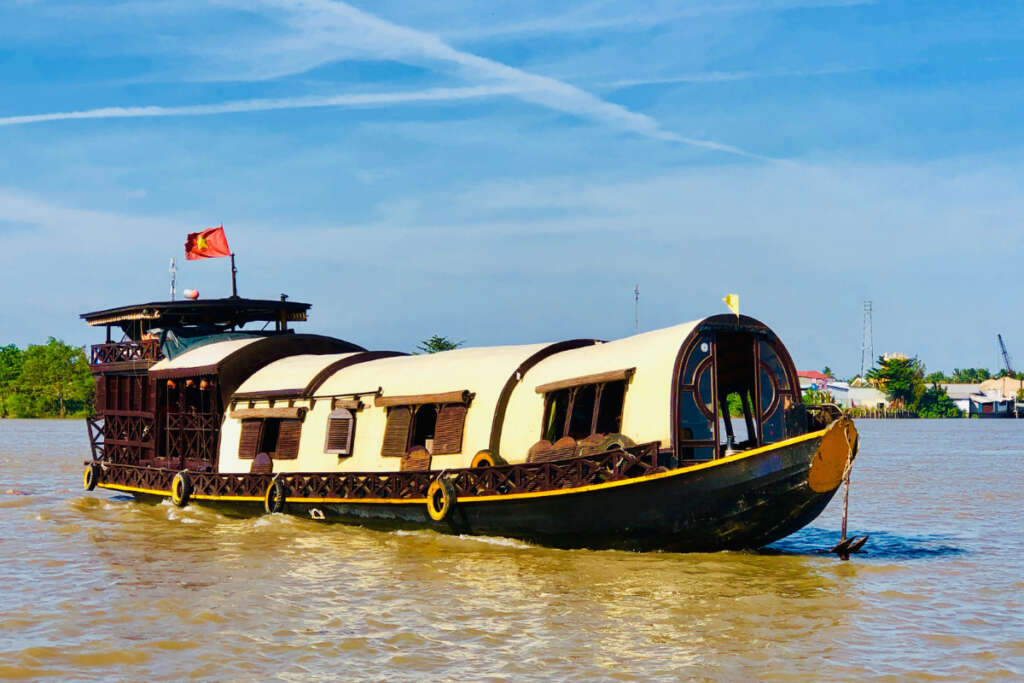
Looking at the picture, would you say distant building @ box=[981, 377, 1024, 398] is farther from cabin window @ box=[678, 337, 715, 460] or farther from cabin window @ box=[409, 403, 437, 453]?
cabin window @ box=[678, 337, 715, 460]

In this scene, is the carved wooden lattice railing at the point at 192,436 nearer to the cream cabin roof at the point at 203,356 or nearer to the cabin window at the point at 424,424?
the cream cabin roof at the point at 203,356

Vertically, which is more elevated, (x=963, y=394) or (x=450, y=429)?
(x=963, y=394)

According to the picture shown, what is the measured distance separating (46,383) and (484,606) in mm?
107441

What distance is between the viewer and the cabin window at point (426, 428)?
20469mm

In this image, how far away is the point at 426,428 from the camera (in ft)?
72.6

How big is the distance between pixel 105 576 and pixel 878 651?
11.8 m

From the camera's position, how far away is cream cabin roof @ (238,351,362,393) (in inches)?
955

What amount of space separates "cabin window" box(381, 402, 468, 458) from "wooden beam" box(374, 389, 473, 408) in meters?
0.15

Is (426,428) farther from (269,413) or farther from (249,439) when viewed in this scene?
(249,439)

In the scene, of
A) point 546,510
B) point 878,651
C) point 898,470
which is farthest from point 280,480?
point 898,470

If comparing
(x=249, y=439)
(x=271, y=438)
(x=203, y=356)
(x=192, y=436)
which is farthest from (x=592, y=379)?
(x=192, y=436)

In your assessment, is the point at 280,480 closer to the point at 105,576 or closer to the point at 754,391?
the point at 105,576

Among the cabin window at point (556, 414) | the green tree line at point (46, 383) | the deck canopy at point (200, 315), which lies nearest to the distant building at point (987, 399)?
the green tree line at point (46, 383)

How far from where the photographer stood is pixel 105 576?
56.3 ft
